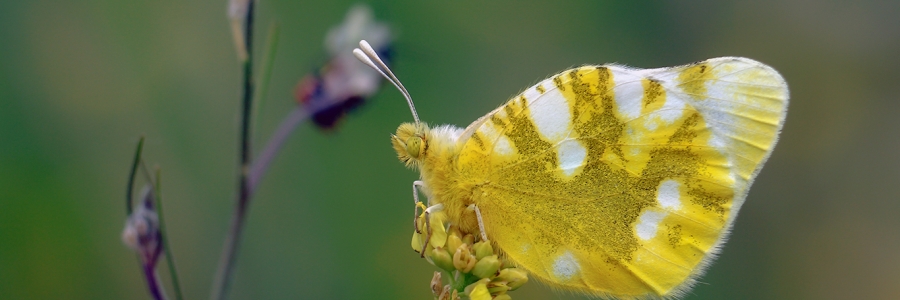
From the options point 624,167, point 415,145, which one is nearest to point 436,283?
point 415,145

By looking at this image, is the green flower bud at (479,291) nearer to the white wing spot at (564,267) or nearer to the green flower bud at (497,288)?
the green flower bud at (497,288)

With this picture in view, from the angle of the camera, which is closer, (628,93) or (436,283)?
(436,283)

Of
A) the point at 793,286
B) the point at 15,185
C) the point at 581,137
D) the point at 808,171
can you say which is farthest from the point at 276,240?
the point at 808,171

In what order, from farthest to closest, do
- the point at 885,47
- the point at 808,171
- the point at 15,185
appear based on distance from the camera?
1. the point at 885,47
2. the point at 808,171
3. the point at 15,185

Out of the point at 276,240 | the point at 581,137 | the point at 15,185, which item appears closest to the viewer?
the point at 581,137

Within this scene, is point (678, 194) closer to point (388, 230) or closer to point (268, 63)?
point (268, 63)

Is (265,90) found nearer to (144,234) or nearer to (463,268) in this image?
(144,234)
